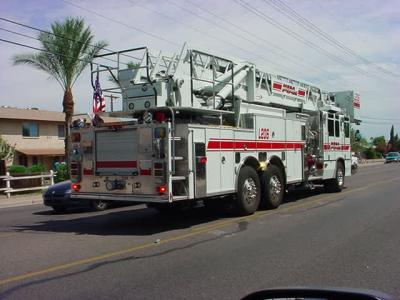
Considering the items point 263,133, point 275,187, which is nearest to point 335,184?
point 275,187

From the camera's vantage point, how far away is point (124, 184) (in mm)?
10883

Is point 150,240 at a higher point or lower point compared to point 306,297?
lower

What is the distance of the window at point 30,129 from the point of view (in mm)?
40469

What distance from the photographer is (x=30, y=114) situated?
4053 centimetres

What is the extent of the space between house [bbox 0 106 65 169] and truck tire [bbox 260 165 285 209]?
28.1 meters

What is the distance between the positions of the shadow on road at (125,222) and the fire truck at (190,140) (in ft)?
1.42

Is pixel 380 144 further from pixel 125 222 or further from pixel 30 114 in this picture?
pixel 125 222

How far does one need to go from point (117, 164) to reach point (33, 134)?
105 ft

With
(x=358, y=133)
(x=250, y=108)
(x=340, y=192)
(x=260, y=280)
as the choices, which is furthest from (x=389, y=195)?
(x=260, y=280)

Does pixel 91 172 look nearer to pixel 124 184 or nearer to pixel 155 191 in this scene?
pixel 124 184

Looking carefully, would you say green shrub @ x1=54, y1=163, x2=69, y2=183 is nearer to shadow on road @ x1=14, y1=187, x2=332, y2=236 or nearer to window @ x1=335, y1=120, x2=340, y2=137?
shadow on road @ x1=14, y1=187, x2=332, y2=236

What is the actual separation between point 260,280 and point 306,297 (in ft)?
13.8

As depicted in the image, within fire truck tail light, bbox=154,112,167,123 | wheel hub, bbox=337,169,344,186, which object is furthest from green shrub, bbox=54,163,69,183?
fire truck tail light, bbox=154,112,167,123

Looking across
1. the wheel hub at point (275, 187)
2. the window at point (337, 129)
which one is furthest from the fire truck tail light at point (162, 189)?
the window at point (337, 129)
